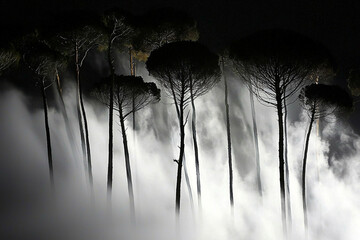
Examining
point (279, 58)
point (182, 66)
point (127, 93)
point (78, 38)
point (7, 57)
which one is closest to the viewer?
point (279, 58)

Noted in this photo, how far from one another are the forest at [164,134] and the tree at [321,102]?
5cm

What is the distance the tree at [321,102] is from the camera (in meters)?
11.3

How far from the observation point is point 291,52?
9.20 meters

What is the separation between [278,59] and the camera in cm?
919

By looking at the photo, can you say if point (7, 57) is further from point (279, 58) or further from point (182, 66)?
point (279, 58)

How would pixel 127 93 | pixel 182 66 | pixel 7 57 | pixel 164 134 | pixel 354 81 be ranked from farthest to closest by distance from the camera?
pixel 164 134 → pixel 354 81 → pixel 127 93 → pixel 7 57 → pixel 182 66

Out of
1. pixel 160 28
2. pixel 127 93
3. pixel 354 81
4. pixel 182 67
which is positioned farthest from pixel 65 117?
pixel 354 81

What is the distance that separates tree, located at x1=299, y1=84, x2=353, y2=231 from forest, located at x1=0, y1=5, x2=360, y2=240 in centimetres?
5

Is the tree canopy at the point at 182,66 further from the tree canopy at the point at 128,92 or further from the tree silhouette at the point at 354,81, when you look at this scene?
the tree silhouette at the point at 354,81

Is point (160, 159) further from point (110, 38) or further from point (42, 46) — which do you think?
point (42, 46)

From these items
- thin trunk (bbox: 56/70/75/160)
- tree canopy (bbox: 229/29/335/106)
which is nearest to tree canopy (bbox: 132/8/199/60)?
tree canopy (bbox: 229/29/335/106)

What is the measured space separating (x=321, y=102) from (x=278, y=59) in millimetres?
3382

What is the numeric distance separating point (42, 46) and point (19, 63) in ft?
3.26

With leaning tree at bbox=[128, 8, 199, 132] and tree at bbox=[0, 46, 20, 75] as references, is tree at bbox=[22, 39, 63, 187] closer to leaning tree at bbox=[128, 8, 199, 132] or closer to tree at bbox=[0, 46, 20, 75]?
tree at bbox=[0, 46, 20, 75]
